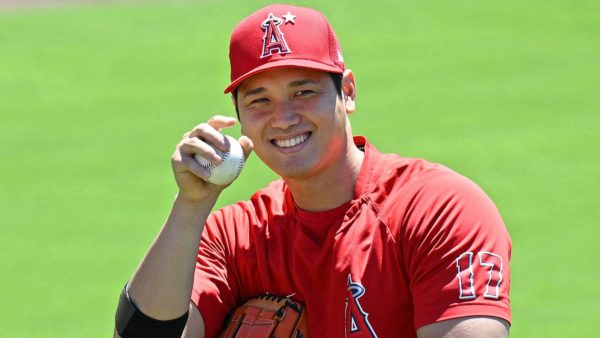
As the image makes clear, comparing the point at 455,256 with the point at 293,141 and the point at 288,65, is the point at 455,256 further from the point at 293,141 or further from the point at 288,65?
the point at 288,65

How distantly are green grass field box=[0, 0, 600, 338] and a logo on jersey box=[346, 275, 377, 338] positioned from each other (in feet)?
10.9

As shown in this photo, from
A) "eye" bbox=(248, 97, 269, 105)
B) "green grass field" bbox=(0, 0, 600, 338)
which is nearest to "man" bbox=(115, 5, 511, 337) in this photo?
"eye" bbox=(248, 97, 269, 105)

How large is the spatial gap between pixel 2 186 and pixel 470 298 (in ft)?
22.2

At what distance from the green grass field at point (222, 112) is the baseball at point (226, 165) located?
12.2 feet

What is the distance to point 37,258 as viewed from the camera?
825cm

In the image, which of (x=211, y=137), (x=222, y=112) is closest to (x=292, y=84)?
(x=211, y=137)

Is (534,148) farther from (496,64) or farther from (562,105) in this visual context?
(496,64)

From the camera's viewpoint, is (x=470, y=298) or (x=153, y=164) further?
(x=153, y=164)

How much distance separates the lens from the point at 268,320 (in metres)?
3.84

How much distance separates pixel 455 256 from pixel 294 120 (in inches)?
27.6

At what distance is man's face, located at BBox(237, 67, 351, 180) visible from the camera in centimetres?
375

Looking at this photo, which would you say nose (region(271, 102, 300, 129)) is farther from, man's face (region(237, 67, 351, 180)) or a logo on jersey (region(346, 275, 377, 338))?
a logo on jersey (region(346, 275, 377, 338))

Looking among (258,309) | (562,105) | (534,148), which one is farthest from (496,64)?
(258,309)

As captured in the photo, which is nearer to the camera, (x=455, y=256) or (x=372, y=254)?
(x=455, y=256)
